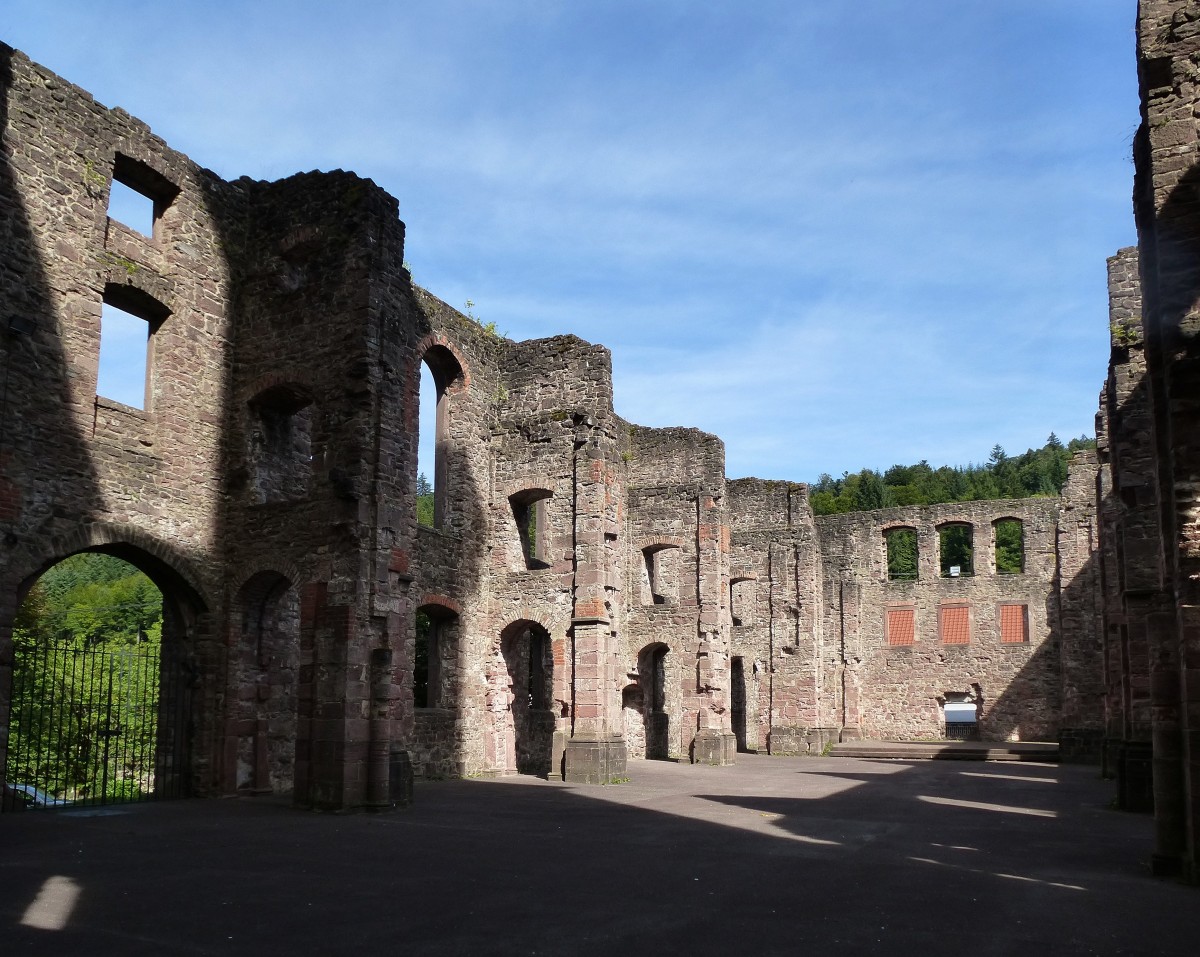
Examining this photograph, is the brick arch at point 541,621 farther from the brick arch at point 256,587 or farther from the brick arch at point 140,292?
the brick arch at point 140,292

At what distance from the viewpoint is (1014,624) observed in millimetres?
36875

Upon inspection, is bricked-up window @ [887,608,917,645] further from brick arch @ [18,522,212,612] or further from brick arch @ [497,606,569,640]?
brick arch @ [18,522,212,612]

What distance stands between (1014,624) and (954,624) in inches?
80.1

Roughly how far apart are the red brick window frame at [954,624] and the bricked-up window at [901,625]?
3.00 feet

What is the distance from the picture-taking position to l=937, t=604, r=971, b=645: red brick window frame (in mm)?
37688

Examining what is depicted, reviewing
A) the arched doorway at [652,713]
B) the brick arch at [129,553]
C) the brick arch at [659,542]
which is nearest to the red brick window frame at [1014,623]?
the arched doorway at [652,713]

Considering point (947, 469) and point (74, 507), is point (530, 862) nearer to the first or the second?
point (74, 507)

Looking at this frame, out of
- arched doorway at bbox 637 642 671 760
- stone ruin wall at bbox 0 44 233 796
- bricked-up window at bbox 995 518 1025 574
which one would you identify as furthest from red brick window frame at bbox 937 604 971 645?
stone ruin wall at bbox 0 44 233 796

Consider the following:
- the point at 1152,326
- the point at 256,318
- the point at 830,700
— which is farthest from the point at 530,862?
the point at 830,700

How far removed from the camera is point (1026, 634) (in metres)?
36.6

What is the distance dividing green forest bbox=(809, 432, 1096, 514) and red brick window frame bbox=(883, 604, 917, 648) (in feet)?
115

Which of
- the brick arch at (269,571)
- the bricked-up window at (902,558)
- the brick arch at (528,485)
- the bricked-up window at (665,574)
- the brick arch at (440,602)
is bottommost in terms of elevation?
the brick arch at (440,602)

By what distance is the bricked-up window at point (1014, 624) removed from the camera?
36.7 metres

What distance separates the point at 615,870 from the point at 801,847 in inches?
94.6
